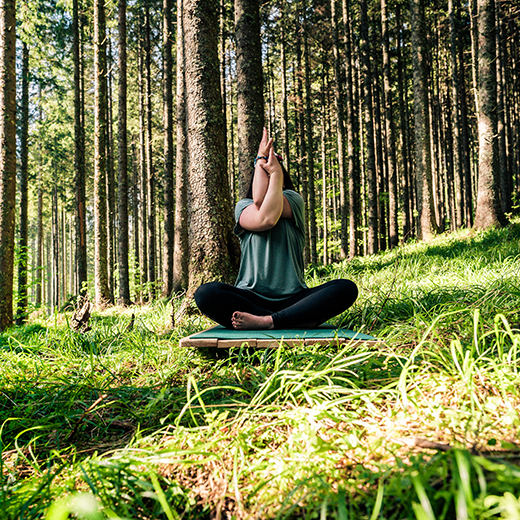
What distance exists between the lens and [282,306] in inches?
125

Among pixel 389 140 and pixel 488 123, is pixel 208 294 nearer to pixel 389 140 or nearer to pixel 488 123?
pixel 488 123

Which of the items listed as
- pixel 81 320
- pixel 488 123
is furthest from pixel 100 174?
pixel 488 123

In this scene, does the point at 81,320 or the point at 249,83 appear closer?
the point at 81,320

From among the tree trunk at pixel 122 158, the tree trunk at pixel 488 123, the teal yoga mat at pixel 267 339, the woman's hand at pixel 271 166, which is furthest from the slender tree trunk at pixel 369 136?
the teal yoga mat at pixel 267 339

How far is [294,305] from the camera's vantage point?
2947 millimetres

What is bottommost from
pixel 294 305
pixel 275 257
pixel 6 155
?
pixel 294 305

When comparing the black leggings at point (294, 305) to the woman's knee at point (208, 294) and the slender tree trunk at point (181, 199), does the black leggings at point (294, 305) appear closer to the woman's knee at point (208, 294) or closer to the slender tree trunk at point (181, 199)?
the woman's knee at point (208, 294)

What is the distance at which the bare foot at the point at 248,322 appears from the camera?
2.88 metres

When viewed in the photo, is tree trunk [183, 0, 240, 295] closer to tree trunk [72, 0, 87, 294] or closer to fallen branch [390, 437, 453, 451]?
fallen branch [390, 437, 453, 451]

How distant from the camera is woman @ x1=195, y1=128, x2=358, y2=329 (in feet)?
9.58

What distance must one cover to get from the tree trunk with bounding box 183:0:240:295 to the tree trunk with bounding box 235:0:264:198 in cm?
94

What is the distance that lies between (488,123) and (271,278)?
9.30m

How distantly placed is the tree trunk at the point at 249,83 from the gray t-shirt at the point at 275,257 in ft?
8.74

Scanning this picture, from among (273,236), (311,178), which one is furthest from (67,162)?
(273,236)
